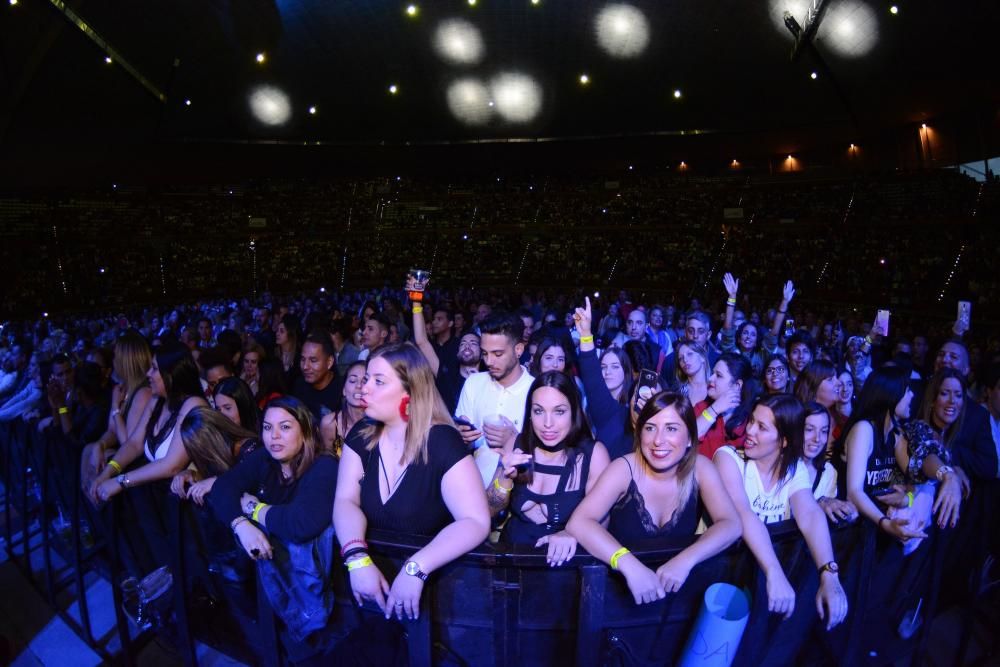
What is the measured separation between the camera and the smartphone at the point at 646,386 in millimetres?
3414

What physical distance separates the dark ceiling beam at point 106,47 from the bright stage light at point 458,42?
8.46 metres

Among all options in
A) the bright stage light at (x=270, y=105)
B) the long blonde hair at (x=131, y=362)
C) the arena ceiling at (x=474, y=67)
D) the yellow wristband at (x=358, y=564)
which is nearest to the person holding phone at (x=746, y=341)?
the long blonde hair at (x=131, y=362)

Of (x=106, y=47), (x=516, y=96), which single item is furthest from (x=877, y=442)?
(x=516, y=96)

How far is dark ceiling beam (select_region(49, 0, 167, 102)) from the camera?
14.7m

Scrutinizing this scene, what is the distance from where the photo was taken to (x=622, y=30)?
1841 centimetres

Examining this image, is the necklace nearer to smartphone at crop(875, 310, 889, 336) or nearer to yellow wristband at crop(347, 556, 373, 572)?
yellow wristband at crop(347, 556, 373, 572)

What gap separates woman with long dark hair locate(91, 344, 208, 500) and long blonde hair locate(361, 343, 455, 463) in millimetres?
1657

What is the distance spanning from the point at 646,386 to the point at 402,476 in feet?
5.65

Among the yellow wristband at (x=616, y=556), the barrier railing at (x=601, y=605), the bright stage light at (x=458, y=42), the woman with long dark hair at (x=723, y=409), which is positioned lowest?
the barrier railing at (x=601, y=605)

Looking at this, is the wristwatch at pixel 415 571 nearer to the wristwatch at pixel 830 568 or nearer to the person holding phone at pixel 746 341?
the wristwatch at pixel 830 568

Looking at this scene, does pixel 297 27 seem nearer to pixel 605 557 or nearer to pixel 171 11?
pixel 171 11

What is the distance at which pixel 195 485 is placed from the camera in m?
2.83

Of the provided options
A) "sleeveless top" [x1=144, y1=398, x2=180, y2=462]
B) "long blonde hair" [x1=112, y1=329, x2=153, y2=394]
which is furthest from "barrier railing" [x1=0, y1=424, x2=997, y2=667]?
"long blonde hair" [x1=112, y1=329, x2=153, y2=394]

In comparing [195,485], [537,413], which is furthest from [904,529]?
[195,485]
